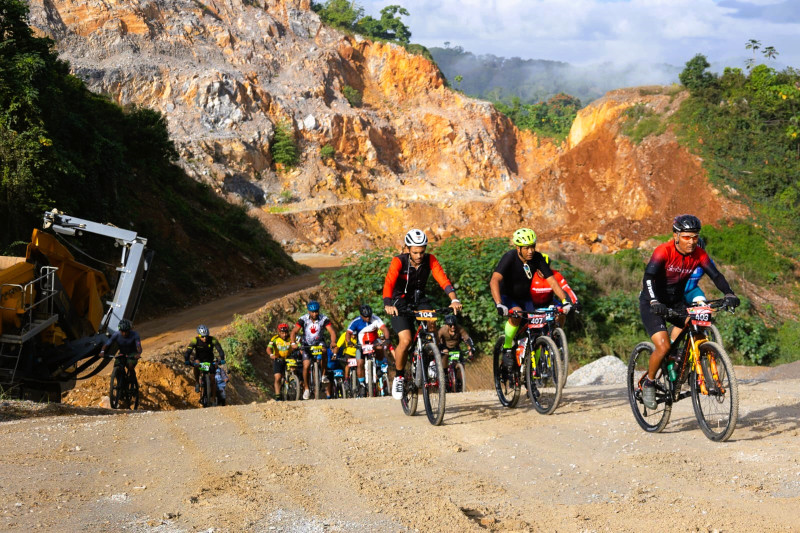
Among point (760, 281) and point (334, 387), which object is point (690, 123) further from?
point (334, 387)

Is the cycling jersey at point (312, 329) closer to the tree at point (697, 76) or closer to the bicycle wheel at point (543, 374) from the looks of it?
the bicycle wheel at point (543, 374)

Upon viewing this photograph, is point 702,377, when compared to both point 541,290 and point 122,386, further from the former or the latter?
point 122,386

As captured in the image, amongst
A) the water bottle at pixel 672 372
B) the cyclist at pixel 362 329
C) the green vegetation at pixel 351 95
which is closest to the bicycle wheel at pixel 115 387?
the cyclist at pixel 362 329

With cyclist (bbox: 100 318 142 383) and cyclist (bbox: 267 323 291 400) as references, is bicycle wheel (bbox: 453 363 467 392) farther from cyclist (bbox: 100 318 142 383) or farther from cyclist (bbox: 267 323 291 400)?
cyclist (bbox: 100 318 142 383)

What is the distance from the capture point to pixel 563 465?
22.7 ft

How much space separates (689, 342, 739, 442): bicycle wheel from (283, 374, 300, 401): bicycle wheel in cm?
857

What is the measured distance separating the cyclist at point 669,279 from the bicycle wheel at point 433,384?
6.87 ft

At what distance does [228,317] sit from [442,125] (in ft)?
169

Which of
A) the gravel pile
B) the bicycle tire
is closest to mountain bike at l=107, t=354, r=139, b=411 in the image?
the bicycle tire

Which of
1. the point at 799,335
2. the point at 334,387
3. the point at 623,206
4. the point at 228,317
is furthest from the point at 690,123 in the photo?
A: the point at 334,387

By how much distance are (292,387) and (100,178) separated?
1583 cm

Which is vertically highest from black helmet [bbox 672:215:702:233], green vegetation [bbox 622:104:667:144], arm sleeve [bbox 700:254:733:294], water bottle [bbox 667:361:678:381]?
green vegetation [bbox 622:104:667:144]

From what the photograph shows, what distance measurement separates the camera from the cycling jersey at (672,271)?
25.5 ft

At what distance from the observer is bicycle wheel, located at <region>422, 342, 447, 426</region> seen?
8.69 meters
